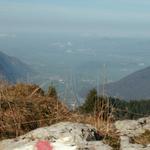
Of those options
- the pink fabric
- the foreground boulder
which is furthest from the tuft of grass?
the pink fabric

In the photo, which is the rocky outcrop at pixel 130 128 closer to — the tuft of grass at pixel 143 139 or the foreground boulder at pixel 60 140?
the tuft of grass at pixel 143 139

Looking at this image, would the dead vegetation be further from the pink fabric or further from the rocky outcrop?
the pink fabric

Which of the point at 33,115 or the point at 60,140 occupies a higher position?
the point at 33,115

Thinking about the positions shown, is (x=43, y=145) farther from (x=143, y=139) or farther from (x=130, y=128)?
(x=130, y=128)

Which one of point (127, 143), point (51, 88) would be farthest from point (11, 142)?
point (51, 88)

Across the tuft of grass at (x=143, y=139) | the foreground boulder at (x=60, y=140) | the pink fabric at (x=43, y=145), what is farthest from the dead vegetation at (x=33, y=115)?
the pink fabric at (x=43, y=145)

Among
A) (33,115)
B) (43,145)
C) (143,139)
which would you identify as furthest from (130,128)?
(43,145)

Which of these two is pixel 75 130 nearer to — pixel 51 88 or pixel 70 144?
pixel 70 144
